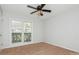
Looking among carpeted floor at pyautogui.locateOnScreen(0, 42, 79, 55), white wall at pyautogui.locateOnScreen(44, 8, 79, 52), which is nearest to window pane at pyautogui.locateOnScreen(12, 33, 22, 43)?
carpeted floor at pyautogui.locateOnScreen(0, 42, 79, 55)

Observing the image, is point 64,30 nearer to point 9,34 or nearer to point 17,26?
point 17,26

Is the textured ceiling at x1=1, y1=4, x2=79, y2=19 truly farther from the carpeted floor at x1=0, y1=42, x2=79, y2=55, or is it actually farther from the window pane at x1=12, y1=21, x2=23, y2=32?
the carpeted floor at x1=0, y1=42, x2=79, y2=55

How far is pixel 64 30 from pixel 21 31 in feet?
2.80

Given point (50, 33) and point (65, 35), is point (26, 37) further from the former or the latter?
point (65, 35)

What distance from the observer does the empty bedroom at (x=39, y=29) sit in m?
1.52

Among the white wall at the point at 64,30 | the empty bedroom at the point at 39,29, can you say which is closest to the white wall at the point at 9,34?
the empty bedroom at the point at 39,29

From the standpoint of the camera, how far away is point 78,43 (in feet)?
5.16

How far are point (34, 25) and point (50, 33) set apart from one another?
38 cm

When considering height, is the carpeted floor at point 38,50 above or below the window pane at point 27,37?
below

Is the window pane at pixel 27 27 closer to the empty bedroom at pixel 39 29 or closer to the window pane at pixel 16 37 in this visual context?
the empty bedroom at pixel 39 29

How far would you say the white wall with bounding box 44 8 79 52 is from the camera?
161 cm
